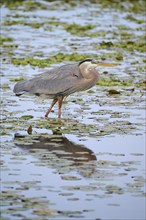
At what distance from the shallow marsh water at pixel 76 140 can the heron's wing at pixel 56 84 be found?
34 cm

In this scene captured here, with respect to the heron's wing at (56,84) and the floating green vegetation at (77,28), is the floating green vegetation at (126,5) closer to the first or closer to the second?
the floating green vegetation at (77,28)

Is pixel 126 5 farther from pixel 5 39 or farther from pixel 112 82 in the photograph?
pixel 112 82

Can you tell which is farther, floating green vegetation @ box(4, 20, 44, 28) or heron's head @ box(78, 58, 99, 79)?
floating green vegetation @ box(4, 20, 44, 28)

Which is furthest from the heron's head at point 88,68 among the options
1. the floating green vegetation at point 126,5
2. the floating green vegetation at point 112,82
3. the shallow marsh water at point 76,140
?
the floating green vegetation at point 126,5

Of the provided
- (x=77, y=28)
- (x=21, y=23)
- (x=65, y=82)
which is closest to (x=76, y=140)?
(x=65, y=82)

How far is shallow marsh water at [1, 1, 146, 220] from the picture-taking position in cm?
702

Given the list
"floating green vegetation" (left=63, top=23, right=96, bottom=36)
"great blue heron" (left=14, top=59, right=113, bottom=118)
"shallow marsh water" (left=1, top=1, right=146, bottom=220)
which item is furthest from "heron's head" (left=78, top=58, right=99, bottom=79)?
"floating green vegetation" (left=63, top=23, right=96, bottom=36)

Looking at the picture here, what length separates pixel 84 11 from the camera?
25.5 m

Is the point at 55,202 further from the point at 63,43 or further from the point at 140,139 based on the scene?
the point at 63,43

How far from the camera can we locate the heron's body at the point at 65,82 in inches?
420

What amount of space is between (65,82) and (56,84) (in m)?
0.13

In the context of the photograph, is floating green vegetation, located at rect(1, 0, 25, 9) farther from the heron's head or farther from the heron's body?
the heron's head

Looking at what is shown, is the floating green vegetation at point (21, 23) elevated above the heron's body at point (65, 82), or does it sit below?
above

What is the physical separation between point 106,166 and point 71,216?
1627 mm
